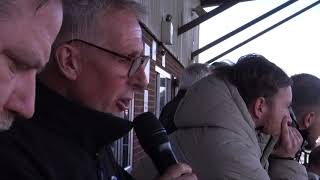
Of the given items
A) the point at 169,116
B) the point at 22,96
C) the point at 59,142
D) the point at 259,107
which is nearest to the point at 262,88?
the point at 259,107

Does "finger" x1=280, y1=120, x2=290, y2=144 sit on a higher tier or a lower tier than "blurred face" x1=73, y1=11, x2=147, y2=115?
lower

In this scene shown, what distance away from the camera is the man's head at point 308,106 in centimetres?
335

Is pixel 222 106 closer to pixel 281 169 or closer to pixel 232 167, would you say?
pixel 232 167

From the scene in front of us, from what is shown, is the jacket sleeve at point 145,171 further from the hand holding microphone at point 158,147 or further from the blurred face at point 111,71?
the blurred face at point 111,71

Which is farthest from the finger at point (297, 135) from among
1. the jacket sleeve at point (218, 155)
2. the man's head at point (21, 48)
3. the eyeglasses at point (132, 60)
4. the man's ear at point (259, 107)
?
the man's head at point (21, 48)

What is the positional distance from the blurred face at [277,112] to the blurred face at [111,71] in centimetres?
99

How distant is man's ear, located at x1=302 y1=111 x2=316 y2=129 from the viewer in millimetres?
3346

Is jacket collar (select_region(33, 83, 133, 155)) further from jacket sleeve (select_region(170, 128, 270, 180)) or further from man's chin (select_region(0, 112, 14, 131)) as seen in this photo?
jacket sleeve (select_region(170, 128, 270, 180))

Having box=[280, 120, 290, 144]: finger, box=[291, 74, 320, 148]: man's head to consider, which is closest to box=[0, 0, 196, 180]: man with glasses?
box=[280, 120, 290, 144]: finger

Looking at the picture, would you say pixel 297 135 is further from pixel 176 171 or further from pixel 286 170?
pixel 176 171

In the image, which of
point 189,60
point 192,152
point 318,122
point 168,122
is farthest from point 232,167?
point 189,60

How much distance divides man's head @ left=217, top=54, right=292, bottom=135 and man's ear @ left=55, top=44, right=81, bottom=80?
96 cm

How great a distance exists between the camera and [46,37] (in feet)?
4.04

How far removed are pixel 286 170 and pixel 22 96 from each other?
2155mm
